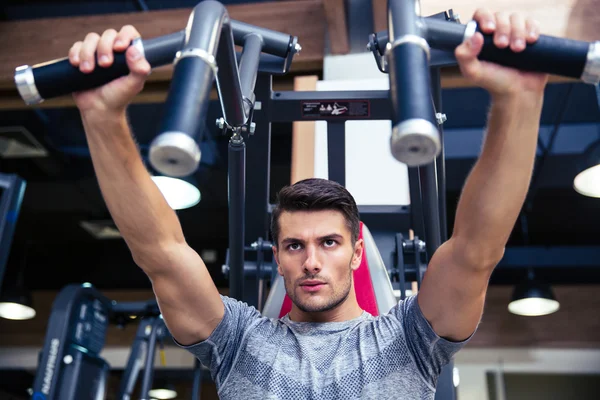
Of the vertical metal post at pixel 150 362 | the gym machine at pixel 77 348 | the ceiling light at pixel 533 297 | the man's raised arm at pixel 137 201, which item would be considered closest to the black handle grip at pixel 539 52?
the man's raised arm at pixel 137 201

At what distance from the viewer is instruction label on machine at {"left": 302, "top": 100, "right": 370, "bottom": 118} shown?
61.6 inches

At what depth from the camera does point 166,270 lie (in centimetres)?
123

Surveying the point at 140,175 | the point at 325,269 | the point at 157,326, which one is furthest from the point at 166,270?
the point at 157,326

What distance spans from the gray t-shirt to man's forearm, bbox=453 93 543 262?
26 cm

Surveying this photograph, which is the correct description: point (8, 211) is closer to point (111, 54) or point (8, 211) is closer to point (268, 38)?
point (268, 38)

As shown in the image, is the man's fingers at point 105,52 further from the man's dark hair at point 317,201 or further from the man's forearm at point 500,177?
the man's dark hair at point 317,201

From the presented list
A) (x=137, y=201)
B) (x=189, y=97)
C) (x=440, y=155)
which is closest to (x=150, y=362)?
(x=440, y=155)

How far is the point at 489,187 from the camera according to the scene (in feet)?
3.53

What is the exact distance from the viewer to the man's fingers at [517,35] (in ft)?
2.26

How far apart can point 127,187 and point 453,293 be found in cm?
65

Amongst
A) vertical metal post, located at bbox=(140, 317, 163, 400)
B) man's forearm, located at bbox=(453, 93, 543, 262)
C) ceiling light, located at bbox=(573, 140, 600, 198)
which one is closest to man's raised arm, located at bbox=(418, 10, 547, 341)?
man's forearm, located at bbox=(453, 93, 543, 262)

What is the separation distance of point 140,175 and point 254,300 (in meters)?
0.91

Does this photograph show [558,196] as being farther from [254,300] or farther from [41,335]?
[41,335]

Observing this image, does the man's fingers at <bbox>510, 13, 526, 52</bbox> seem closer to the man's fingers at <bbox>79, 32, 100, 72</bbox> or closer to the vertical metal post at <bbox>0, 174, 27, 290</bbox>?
the man's fingers at <bbox>79, 32, 100, 72</bbox>
